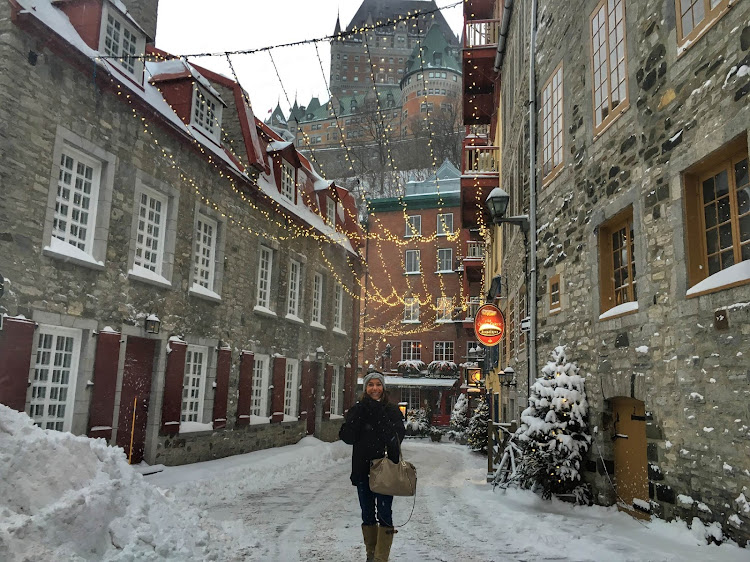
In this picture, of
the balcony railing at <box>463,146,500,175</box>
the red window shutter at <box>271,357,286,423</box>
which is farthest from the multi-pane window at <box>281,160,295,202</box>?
the balcony railing at <box>463,146,500,175</box>

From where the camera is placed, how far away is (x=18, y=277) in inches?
317

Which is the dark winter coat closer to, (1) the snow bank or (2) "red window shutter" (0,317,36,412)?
(1) the snow bank

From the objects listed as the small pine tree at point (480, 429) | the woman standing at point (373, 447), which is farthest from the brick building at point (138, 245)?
the woman standing at point (373, 447)

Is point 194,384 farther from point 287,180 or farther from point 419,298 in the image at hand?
point 419,298

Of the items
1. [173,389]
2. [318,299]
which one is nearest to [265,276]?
[318,299]

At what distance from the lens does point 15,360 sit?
25.9ft

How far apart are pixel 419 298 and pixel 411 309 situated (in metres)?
0.83

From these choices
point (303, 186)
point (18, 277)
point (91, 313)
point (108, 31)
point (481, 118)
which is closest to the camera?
point (18, 277)

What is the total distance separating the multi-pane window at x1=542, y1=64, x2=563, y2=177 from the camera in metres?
9.77

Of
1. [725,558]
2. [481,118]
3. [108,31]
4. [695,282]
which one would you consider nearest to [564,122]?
[695,282]

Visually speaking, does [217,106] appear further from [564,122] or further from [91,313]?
[564,122]

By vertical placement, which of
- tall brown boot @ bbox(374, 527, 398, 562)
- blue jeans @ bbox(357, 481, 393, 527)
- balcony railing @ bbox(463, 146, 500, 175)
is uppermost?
balcony railing @ bbox(463, 146, 500, 175)

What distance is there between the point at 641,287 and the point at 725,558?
2869mm

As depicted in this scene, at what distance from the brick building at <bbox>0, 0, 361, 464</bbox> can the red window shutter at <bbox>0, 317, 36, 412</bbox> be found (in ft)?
0.08
